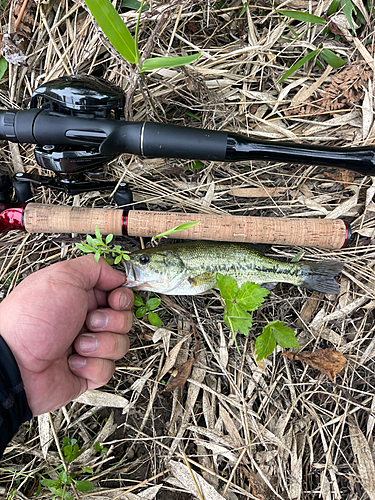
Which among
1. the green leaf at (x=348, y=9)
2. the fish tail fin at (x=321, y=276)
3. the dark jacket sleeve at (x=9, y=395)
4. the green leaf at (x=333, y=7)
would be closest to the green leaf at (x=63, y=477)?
the dark jacket sleeve at (x=9, y=395)

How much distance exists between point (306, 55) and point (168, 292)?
7.56ft

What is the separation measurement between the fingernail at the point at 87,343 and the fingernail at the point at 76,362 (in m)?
0.12

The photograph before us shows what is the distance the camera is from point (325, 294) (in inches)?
118

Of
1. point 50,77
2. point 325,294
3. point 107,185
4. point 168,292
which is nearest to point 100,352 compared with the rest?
point 168,292

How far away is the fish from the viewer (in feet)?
8.73

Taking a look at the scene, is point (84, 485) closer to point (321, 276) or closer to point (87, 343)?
point (87, 343)

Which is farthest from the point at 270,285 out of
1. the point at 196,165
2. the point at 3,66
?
the point at 3,66

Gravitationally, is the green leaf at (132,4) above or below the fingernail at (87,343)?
above

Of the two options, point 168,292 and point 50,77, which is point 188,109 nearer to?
point 50,77

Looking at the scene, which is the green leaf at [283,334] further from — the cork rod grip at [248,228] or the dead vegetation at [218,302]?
the cork rod grip at [248,228]

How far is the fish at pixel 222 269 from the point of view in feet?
8.73

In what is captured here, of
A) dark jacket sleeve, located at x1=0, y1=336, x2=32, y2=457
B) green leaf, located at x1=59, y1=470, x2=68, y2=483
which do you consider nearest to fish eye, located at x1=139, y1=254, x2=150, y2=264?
dark jacket sleeve, located at x1=0, y1=336, x2=32, y2=457

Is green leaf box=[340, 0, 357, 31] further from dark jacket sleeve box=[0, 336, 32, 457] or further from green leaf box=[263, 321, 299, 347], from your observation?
dark jacket sleeve box=[0, 336, 32, 457]

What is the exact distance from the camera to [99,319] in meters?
2.44
